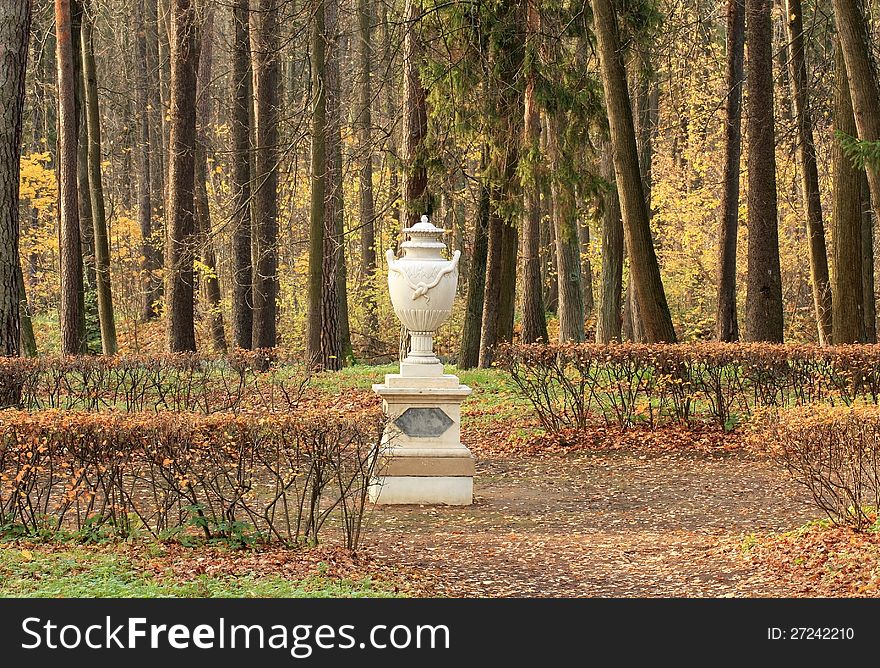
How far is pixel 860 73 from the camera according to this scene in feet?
37.1

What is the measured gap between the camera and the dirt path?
664 cm

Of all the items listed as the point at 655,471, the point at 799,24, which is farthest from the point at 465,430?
the point at 799,24

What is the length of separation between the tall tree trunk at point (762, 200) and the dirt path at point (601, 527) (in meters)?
4.62

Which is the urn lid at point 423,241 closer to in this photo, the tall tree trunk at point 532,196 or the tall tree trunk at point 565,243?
the tall tree trunk at point 532,196

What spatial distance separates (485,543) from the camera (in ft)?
25.9

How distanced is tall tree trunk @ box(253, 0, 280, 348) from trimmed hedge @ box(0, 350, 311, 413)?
6509mm

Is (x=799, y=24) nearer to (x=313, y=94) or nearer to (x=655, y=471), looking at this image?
(x=313, y=94)

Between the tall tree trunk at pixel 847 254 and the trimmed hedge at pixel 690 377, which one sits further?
the tall tree trunk at pixel 847 254

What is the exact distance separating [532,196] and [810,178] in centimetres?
511

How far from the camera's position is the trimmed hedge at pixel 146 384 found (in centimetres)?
1170

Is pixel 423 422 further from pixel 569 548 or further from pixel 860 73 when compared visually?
pixel 860 73

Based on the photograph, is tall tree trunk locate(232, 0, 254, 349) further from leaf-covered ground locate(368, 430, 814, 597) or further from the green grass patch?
the green grass patch

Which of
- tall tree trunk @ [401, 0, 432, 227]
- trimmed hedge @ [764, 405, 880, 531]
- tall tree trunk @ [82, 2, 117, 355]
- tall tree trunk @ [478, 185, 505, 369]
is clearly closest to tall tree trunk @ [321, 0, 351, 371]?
tall tree trunk @ [401, 0, 432, 227]

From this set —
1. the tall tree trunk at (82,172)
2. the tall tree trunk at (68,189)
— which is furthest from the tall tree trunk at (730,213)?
the tall tree trunk at (82,172)
